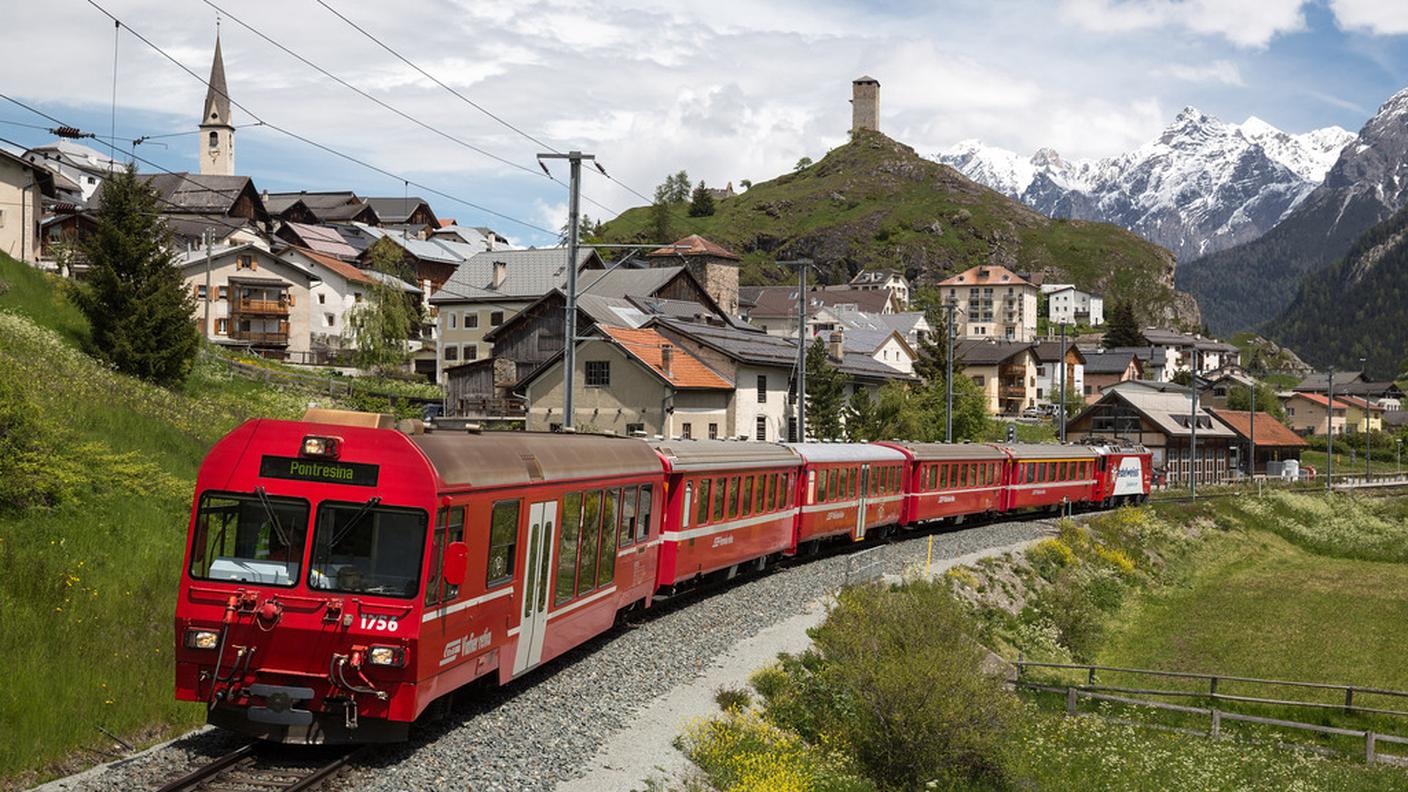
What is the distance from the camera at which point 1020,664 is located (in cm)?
2592

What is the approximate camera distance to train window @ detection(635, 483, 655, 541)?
66.8ft

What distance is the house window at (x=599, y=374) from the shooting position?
5134cm

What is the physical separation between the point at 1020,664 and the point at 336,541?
1722 cm

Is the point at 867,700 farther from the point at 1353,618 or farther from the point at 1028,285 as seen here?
the point at 1028,285

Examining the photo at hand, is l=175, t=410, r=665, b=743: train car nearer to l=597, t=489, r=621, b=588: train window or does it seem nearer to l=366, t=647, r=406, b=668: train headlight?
l=366, t=647, r=406, b=668: train headlight

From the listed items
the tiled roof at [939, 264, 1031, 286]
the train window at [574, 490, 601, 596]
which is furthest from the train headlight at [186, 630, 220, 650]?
the tiled roof at [939, 264, 1031, 286]

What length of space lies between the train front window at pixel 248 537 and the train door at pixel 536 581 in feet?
11.2

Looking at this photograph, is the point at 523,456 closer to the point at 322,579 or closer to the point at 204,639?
the point at 322,579

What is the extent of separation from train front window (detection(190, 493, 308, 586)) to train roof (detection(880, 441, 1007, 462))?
90.8ft

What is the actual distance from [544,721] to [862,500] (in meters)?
21.0

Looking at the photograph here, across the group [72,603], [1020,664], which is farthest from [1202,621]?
[72,603]

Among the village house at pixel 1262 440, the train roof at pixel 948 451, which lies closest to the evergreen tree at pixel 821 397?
the train roof at pixel 948 451

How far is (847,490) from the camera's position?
1326 inches

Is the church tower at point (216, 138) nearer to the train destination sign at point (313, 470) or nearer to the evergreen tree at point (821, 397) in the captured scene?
the evergreen tree at point (821, 397)
